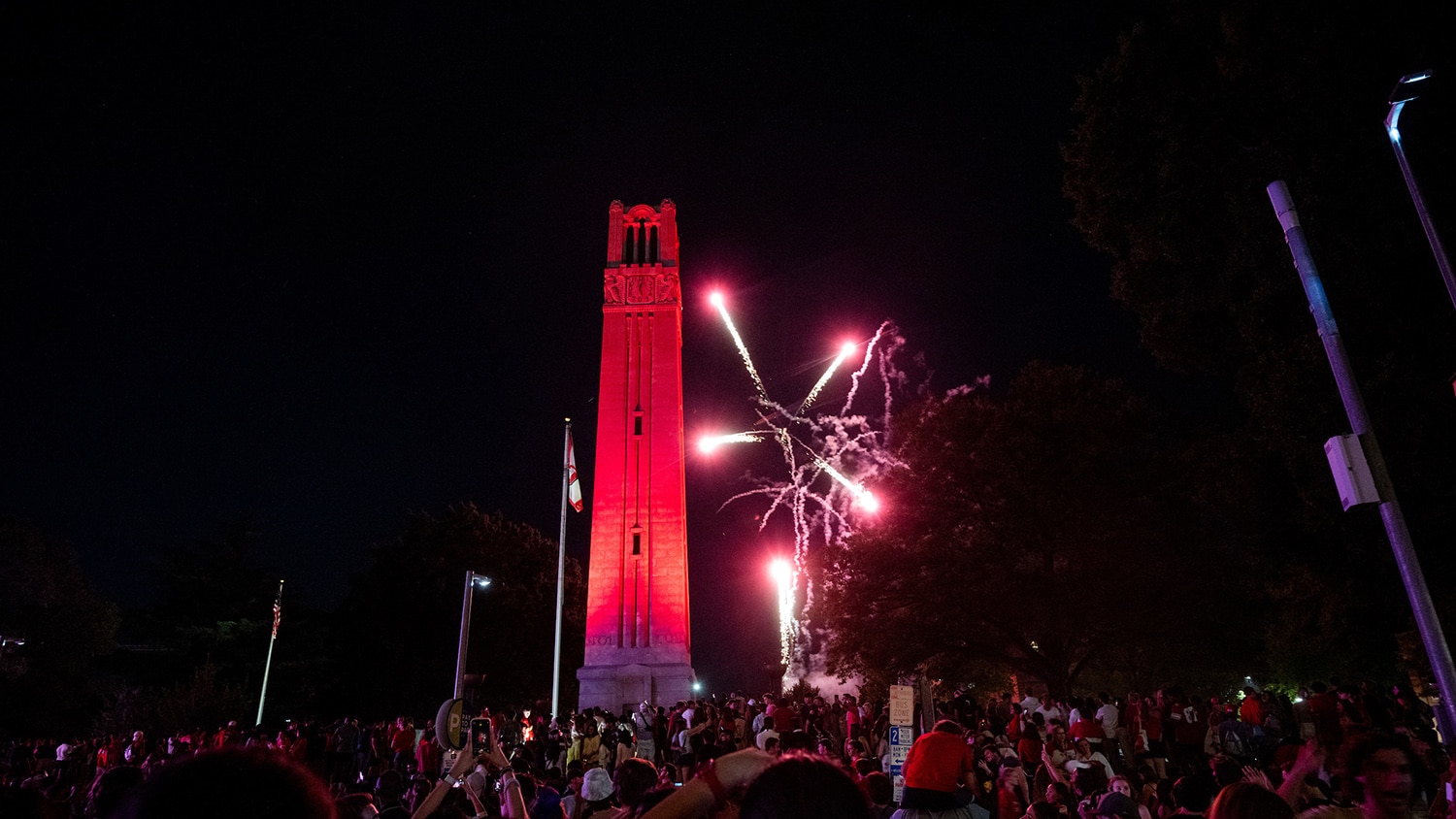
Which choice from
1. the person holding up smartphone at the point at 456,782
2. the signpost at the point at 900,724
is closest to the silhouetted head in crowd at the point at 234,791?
the person holding up smartphone at the point at 456,782

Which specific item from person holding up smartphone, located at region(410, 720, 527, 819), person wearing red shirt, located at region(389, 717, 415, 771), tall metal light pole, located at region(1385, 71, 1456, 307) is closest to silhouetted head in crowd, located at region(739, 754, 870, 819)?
person holding up smartphone, located at region(410, 720, 527, 819)

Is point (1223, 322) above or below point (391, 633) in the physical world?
above

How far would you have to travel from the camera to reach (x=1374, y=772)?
15.8 ft

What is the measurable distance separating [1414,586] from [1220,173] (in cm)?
1358

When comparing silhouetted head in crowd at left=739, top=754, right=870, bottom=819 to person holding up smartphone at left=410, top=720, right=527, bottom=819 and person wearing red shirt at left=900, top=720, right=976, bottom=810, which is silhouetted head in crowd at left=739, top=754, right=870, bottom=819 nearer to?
person holding up smartphone at left=410, top=720, right=527, bottom=819

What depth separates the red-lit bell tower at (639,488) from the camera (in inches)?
1499

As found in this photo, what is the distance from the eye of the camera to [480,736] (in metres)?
7.67

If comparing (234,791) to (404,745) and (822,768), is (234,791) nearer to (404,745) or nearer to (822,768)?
(822,768)

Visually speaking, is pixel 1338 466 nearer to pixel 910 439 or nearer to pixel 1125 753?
pixel 1125 753

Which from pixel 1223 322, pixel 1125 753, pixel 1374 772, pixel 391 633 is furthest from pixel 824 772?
pixel 391 633

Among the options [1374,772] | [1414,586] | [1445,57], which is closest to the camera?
[1374,772]

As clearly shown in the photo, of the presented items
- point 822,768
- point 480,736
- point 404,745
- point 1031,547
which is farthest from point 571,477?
point 822,768

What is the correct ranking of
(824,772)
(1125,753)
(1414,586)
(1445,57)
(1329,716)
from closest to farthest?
(824,772) < (1414,586) < (1329,716) < (1445,57) < (1125,753)

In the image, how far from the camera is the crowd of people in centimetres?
249
